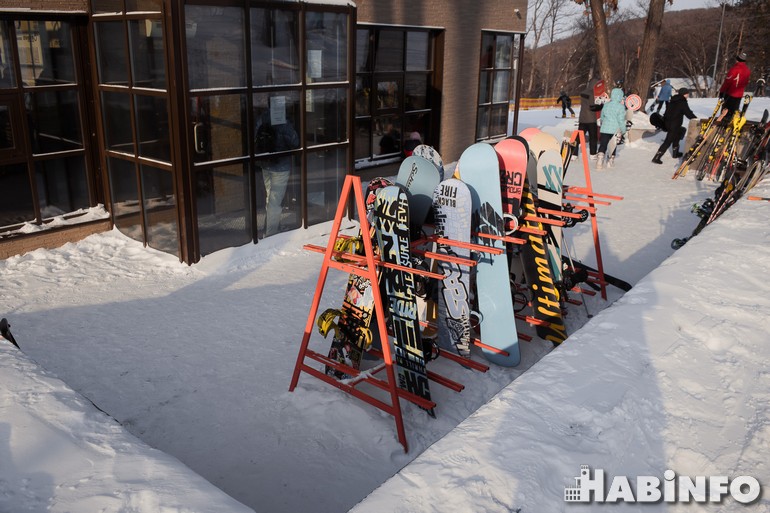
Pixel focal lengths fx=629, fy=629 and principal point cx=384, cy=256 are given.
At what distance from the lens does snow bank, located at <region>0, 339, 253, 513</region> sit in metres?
2.63

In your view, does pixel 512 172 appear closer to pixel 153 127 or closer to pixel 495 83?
pixel 153 127

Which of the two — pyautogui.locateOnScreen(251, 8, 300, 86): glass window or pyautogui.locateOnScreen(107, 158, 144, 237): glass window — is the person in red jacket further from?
pyautogui.locateOnScreen(107, 158, 144, 237): glass window

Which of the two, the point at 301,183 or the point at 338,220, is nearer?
the point at 338,220

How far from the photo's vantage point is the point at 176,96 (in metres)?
6.43

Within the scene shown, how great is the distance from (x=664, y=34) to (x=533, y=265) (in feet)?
229

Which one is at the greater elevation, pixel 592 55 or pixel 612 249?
pixel 592 55

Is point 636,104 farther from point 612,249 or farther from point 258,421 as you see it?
point 258,421

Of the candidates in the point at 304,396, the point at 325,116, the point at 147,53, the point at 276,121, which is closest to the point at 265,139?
the point at 276,121

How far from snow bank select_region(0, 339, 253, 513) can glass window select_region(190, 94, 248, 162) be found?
386 centimetres

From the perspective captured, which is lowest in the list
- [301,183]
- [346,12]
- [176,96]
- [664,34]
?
[301,183]

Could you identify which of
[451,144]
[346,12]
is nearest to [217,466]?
[346,12]

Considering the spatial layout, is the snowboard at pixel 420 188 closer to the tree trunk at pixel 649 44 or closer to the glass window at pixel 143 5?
the glass window at pixel 143 5

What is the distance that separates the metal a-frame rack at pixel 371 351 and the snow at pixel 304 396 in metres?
0.16

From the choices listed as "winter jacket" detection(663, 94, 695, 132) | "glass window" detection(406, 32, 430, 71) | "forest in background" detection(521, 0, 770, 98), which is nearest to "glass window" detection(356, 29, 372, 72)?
"glass window" detection(406, 32, 430, 71)
